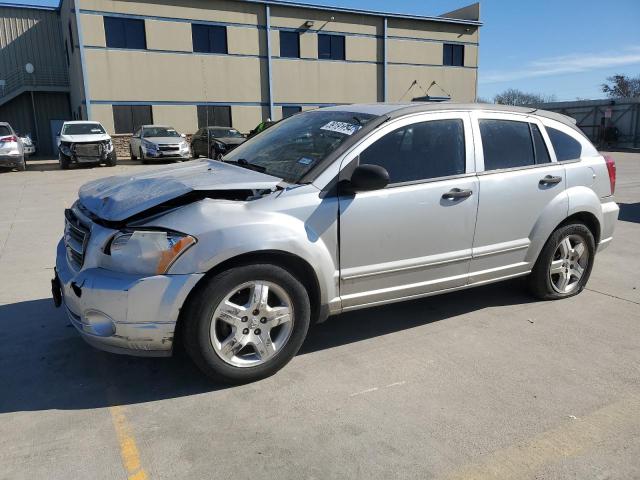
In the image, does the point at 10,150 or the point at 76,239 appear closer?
the point at 76,239

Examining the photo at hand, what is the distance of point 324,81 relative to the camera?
97.9 ft

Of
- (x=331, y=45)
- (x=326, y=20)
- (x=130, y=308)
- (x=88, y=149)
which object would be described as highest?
(x=326, y=20)

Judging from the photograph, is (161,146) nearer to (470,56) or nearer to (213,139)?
(213,139)

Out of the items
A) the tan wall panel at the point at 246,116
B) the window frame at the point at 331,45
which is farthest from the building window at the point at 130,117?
the window frame at the point at 331,45

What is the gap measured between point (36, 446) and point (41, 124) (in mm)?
34014

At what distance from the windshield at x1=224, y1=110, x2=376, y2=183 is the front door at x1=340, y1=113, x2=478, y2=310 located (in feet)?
0.77

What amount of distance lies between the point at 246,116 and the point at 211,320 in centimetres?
2611

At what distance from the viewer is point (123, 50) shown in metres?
24.9

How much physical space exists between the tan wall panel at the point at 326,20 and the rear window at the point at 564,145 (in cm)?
2586

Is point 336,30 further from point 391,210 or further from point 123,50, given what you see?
point 391,210

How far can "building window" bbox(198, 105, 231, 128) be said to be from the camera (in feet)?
88.9

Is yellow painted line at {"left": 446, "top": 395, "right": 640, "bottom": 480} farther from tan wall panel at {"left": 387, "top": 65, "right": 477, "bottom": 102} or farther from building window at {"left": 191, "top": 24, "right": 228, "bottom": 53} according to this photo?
tan wall panel at {"left": 387, "top": 65, "right": 477, "bottom": 102}

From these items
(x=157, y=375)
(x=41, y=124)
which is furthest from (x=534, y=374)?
(x=41, y=124)

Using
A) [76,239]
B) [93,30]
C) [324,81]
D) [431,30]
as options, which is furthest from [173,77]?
[76,239]
